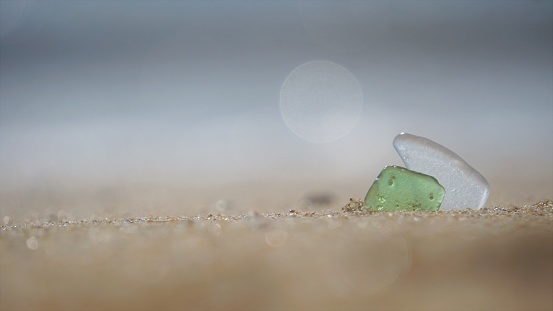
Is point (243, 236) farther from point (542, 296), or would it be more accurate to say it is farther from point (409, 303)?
Answer: point (542, 296)

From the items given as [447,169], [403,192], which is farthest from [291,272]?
[447,169]

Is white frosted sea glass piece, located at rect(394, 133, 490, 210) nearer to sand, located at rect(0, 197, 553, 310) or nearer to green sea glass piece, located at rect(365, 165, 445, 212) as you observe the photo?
green sea glass piece, located at rect(365, 165, 445, 212)

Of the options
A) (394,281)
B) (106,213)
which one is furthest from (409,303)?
(106,213)

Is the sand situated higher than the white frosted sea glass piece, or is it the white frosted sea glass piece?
the white frosted sea glass piece

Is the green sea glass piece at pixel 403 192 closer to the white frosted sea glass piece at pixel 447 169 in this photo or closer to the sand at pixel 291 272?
the white frosted sea glass piece at pixel 447 169

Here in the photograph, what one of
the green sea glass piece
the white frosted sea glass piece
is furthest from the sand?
the white frosted sea glass piece

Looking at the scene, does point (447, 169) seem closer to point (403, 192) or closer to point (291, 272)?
point (403, 192)

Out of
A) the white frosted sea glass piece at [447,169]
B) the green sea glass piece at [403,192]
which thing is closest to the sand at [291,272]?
the green sea glass piece at [403,192]
